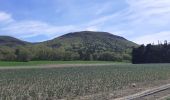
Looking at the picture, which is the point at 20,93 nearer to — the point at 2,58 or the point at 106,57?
the point at 2,58

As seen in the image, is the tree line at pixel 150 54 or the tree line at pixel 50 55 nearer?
the tree line at pixel 50 55

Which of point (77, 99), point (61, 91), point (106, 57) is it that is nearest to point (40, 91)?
point (61, 91)

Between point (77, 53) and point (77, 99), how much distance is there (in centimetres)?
10799

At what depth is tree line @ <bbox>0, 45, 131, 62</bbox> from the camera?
111250mm

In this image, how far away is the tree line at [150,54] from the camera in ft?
392

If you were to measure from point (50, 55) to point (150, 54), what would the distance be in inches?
1094

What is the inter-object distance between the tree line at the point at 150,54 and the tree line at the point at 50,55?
13.2 metres

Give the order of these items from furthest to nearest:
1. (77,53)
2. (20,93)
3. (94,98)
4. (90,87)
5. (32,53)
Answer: (77,53) → (32,53) → (90,87) → (20,93) → (94,98)

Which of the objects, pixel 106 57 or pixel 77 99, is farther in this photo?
pixel 106 57

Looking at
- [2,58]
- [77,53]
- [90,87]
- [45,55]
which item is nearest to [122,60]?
[77,53]

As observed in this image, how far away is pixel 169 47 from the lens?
397ft

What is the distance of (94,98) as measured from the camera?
68.8 ft

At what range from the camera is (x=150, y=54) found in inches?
4749

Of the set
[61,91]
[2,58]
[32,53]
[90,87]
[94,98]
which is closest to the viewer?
[94,98]
